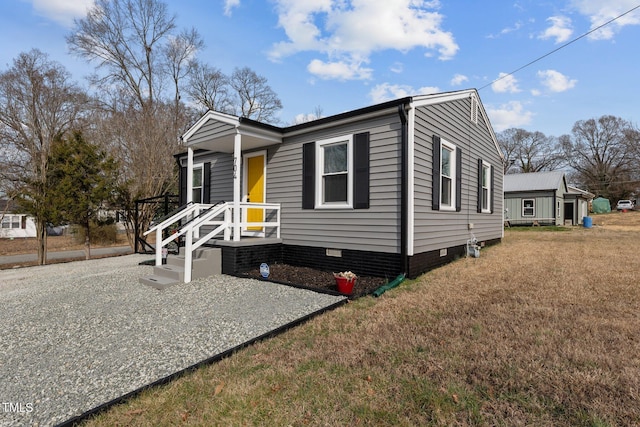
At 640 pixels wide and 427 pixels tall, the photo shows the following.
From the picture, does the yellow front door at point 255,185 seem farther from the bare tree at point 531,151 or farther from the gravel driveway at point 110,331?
the bare tree at point 531,151

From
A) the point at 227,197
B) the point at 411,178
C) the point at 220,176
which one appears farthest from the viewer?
the point at 220,176

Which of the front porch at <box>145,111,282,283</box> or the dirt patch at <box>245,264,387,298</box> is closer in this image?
the dirt patch at <box>245,264,387,298</box>

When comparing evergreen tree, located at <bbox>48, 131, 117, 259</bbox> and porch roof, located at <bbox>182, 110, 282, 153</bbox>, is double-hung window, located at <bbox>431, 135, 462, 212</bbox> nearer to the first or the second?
porch roof, located at <bbox>182, 110, 282, 153</bbox>

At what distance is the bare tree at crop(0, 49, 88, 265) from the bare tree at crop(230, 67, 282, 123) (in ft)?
43.8

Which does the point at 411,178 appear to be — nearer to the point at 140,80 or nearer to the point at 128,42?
the point at 140,80

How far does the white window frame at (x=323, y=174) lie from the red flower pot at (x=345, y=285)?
1805mm

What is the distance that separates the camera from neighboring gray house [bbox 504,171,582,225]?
2066 cm

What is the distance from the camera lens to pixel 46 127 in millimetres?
11109

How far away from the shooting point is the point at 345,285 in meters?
4.84

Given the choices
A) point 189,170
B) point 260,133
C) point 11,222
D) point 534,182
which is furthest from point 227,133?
point 11,222

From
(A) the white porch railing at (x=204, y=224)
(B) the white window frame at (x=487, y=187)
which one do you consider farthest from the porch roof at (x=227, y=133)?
(B) the white window frame at (x=487, y=187)

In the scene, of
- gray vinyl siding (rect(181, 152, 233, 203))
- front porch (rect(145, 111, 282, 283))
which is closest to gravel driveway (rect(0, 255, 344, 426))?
front porch (rect(145, 111, 282, 283))

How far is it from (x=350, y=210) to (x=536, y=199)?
66.3 ft

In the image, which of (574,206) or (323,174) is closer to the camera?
(323,174)
